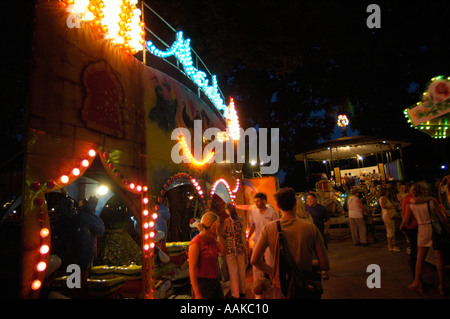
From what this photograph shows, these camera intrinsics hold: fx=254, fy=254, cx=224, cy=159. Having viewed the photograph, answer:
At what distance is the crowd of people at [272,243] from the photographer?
2.75m

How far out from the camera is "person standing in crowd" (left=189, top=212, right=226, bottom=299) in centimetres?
372

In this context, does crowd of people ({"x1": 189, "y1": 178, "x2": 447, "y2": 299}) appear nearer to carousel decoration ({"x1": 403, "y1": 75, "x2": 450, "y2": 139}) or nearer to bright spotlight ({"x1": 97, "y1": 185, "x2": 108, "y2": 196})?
carousel decoration ({"x1": 403, "y1": 75, "x2": 450, "y2": 139})

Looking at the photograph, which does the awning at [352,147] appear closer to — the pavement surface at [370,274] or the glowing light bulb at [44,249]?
the pavement surface at [370,274]

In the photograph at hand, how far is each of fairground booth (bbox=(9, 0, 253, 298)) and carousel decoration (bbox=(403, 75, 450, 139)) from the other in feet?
23.9

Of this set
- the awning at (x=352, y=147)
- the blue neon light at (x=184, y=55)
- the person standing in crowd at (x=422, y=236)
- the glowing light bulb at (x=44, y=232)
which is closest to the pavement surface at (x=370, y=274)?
the person standing in crowd at (x=422, y=236)

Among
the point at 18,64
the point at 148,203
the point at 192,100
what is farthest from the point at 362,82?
the point at 18,64

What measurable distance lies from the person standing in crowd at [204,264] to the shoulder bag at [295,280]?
4.90ft

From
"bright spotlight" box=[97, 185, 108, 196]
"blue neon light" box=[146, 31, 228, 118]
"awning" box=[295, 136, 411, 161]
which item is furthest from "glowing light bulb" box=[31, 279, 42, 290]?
"awning" box=[295, 136, 411, 161]

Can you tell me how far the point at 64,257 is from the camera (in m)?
4.71

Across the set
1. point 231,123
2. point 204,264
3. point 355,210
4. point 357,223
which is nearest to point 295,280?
point 204,264

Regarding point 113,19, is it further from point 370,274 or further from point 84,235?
point 370,274

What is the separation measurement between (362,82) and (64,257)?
20.7m

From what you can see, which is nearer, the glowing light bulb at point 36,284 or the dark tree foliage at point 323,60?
the glowing light bulb at point 36,284
